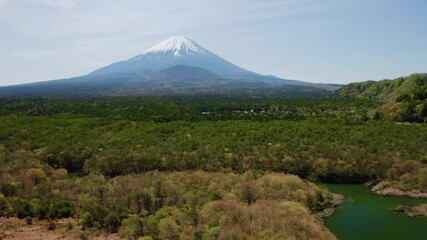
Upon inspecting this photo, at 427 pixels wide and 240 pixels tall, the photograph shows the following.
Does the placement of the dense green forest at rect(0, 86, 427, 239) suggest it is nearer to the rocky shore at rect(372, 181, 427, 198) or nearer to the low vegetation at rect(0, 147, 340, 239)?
the low vegetation at rect(0, 147, 340, 239)

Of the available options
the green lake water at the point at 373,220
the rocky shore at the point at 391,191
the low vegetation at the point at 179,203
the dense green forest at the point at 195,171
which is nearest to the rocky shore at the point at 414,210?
the green lake water at the point at 373,220

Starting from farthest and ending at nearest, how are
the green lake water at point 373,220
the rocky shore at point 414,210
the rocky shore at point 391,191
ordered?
A: 1. the rocky shore at point 391,191
2. the rocky shore at point 414,210
3. the green lake water at point 373,220

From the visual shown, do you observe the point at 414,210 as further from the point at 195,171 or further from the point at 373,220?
the point at 195,171

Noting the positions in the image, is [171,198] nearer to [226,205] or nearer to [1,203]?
[226,205]

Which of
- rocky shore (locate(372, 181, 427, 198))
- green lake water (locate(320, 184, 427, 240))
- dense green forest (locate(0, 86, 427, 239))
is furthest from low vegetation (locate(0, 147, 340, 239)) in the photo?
rocky shore (locate(372, 181, 427, 198))

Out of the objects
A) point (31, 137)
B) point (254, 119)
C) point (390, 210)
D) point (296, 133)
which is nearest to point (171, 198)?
point (390, 210)

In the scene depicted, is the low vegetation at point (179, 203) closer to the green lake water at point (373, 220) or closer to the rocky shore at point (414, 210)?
the green lake water at point (373, 220)

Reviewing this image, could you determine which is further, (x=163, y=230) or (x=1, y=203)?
(x=1, y=203)
